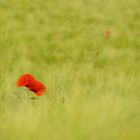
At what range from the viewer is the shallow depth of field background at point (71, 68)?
804mm

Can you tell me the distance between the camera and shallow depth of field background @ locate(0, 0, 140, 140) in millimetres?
804

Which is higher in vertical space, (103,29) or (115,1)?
(115,1)

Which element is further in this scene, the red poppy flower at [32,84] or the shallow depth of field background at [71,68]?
the red poppy flower at [32,84]

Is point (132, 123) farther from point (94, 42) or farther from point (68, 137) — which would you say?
point (94, 42)

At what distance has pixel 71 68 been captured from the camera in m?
2.15

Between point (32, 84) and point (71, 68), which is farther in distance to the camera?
point (71, 68)

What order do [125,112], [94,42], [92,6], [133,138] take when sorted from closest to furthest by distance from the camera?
1. [133,138]
2. [125,112]
3. [94,42]
4. [92,6]

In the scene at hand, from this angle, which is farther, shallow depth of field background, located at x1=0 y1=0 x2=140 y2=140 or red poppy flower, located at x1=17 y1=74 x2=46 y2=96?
red poppy flower, located at x1=17 y1=74 x2=46 y2=96

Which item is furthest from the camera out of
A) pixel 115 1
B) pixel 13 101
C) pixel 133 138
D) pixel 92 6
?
pixel 115 1

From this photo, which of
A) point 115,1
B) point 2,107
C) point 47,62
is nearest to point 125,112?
point 2,107

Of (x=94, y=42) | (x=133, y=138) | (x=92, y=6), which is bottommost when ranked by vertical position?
(x=133, y=138)

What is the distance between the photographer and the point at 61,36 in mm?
3572

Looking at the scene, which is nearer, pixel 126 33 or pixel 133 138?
pixel 133 138

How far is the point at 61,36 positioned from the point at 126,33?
0.57 m
